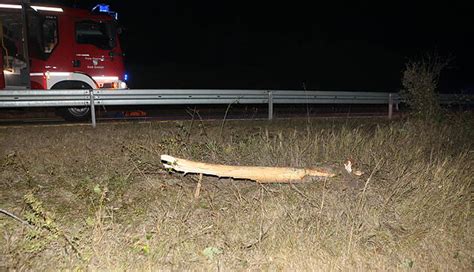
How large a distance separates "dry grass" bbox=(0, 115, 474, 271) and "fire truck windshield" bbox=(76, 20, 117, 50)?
3869 mm

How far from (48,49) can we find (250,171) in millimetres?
7312

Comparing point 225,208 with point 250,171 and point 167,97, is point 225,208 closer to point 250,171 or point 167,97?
point 250,171

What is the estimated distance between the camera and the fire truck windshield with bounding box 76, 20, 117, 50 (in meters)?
10.2

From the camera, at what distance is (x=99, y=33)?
10.4 m

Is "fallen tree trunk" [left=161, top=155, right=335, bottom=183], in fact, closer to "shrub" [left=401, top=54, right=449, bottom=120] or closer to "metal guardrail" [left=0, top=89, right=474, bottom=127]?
"metal guardrail" [left=0, top=89, right=474, bottom=127]

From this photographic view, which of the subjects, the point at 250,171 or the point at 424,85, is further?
the point at 424,85

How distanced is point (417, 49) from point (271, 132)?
37.1 meters

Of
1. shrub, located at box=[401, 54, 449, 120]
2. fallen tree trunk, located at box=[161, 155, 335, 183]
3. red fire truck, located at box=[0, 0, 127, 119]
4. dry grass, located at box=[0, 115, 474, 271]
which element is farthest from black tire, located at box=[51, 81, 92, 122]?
shrub, located at box=[401, 54, 449, 120]

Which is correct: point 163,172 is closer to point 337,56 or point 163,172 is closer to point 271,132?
point 271,132

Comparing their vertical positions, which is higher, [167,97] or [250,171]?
[167,97]

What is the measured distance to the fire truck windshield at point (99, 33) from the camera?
33.6 ft

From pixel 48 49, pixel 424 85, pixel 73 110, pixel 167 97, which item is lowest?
pixel 73 110

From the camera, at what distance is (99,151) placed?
6.67m

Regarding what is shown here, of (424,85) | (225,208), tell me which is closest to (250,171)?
(225,208)
